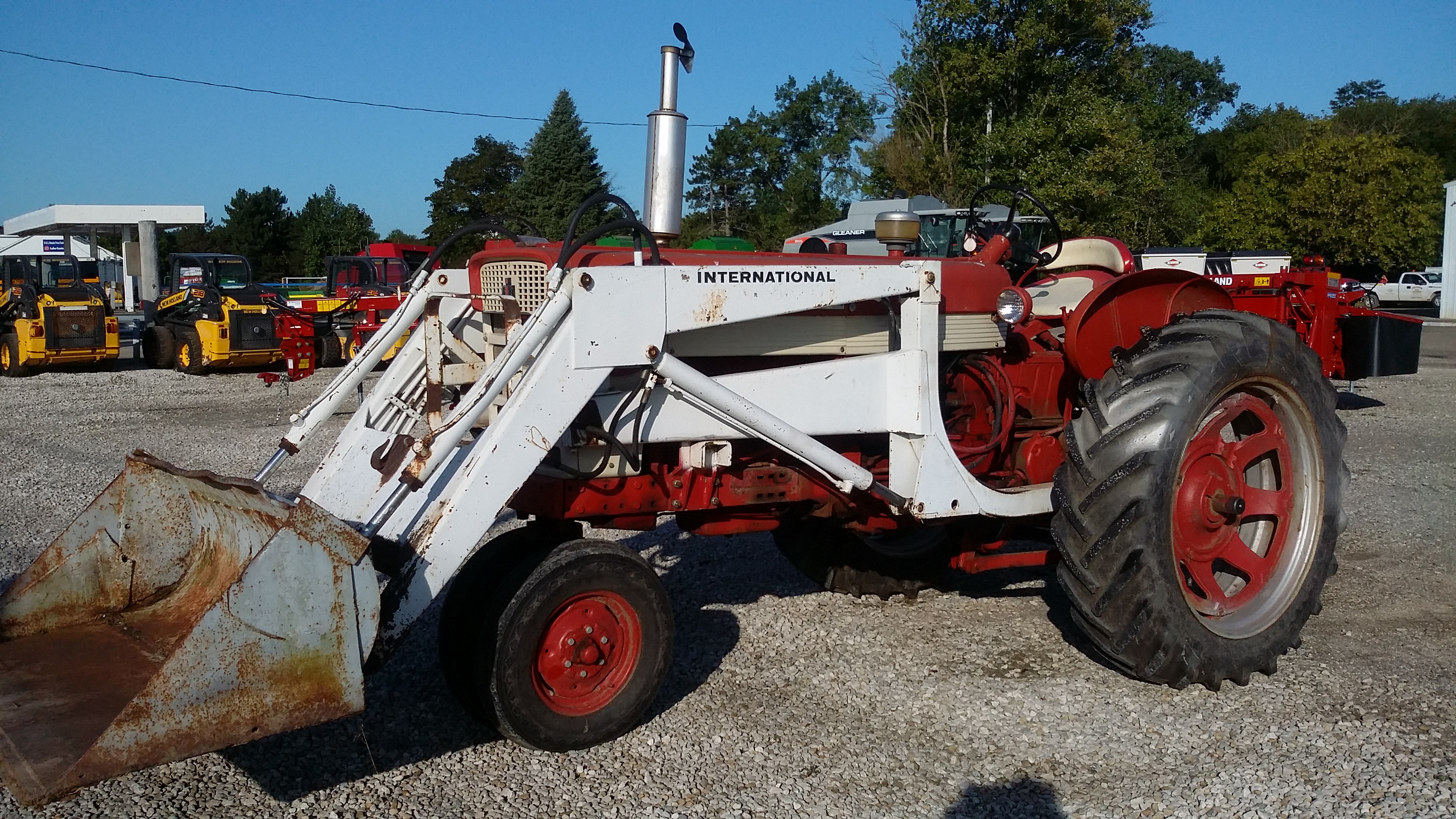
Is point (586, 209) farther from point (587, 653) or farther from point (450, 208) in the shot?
point (450, 208)

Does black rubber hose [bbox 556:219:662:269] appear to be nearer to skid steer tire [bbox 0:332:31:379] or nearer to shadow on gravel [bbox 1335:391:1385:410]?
shadow on gravel [bbox 1335:391:1385:410]

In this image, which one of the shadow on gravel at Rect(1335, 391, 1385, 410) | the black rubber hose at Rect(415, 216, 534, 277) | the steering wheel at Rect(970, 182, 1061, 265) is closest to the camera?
the black rubber hose at Rect(415, 216, 534, 277)

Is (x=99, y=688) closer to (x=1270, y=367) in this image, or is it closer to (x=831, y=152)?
(x=1270, y=367)

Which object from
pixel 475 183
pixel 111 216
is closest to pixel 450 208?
pixel 475 183

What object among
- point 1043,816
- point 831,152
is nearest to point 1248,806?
point 1043,816

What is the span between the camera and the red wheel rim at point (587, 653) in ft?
11.6

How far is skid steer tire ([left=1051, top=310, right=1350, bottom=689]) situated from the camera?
3.93 meters

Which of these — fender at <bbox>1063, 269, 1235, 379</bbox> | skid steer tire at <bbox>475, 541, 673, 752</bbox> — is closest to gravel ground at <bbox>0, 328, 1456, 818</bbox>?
skid steer tire at <bbox>475, 541, 673, 752</bbox>

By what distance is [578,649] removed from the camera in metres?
3.54

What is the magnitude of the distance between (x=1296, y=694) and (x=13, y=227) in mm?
62114

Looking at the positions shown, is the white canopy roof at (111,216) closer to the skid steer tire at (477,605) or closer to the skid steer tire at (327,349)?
the skid steer tire at (327,349)

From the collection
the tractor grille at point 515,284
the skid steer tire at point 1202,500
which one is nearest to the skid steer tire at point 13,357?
the tractor grille at point 515,284

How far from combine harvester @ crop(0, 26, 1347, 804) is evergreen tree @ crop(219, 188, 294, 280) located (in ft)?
246

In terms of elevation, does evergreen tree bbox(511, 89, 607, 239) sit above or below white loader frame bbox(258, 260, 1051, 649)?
above
